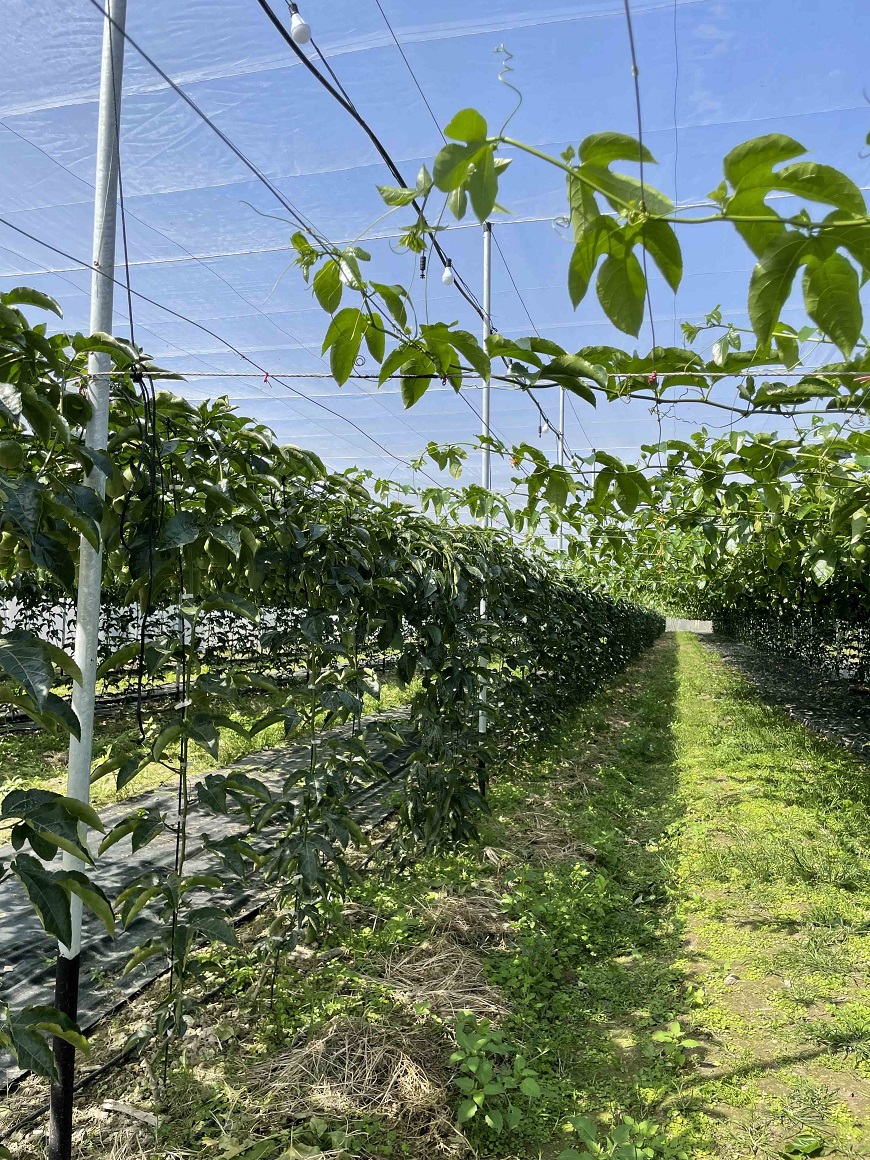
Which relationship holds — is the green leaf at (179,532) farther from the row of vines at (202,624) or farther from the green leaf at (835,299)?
the green leaf at (835,299)

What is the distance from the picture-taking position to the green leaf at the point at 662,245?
2.04 ft

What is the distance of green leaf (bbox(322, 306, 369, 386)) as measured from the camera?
891mm

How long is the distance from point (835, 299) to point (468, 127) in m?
0.35

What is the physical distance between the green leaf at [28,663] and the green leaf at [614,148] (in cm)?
99

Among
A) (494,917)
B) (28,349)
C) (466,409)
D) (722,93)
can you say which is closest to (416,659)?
(494,917)

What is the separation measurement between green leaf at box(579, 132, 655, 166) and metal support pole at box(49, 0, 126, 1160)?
1.17 metres

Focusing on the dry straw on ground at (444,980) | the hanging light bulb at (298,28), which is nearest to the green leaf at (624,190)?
the hanging light bulb at (298,28)

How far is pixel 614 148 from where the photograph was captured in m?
0.58

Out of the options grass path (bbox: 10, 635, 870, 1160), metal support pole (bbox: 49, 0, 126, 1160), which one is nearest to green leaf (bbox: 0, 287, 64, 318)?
metal support pole (bbox: 49, 0, 126, 1160)

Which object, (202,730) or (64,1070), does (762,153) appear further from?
(64,1070)

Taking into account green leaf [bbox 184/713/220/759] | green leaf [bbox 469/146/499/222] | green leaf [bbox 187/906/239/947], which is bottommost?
green leaf [bbox 187/906/239/947]

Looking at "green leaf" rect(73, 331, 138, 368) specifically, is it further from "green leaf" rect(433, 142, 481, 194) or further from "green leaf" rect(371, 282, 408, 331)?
"green leaf" rect(433, 142, 481, 194)

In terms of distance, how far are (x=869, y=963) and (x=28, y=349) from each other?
11.5ft

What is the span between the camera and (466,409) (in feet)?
39.2
